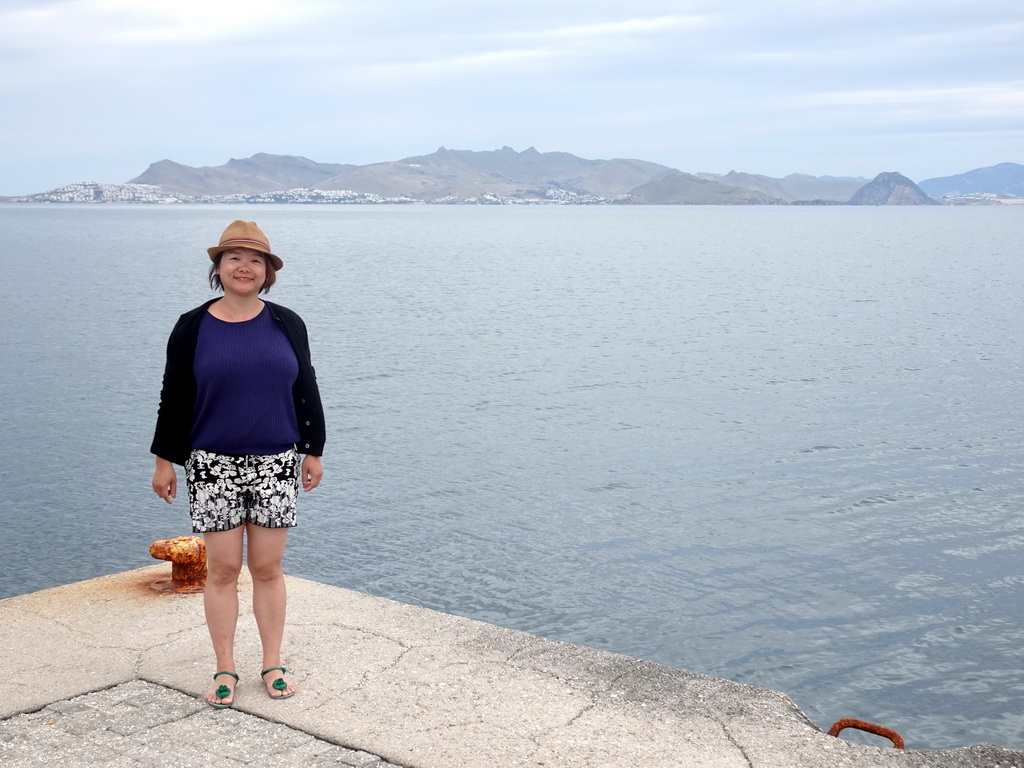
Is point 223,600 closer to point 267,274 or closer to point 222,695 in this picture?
point 222,695

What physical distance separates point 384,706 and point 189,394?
5.04 feet

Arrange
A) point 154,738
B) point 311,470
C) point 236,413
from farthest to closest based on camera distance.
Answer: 1. point 311,470
2. point 236,413
3. point 154,738

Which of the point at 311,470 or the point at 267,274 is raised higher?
the point at 267,274

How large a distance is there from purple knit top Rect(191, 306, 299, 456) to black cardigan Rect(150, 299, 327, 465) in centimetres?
5

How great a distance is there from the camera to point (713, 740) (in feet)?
14.4

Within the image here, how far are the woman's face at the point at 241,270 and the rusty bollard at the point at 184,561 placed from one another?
2174 millimetres

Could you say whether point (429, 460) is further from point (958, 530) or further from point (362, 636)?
point (362, 636)

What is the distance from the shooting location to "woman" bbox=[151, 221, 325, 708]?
438 cm

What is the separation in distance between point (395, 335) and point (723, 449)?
47.2 feet

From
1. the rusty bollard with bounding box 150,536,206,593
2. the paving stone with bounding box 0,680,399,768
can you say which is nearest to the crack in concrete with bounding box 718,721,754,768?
the paving stone with bounding box 0,680,399,768

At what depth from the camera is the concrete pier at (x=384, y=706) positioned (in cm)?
418

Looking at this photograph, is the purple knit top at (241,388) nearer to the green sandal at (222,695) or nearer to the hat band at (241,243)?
the hat band at (241,243)

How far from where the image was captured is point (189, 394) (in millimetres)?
4441

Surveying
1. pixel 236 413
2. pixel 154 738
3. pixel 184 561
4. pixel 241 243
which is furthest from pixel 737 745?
pixel 184 561
